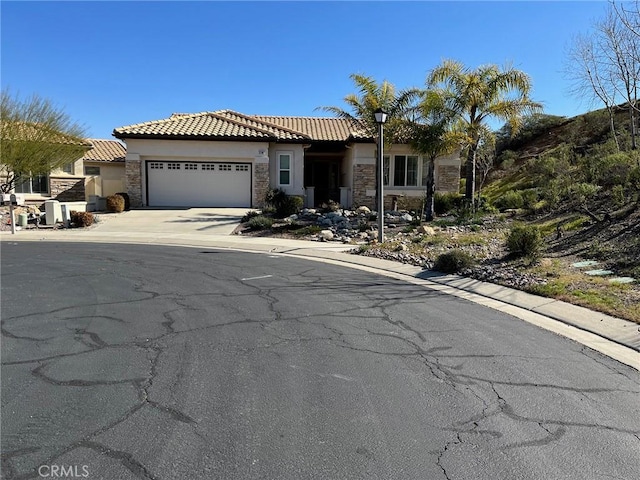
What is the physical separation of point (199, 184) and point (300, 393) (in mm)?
24220


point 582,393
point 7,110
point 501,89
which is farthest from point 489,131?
point 7,110

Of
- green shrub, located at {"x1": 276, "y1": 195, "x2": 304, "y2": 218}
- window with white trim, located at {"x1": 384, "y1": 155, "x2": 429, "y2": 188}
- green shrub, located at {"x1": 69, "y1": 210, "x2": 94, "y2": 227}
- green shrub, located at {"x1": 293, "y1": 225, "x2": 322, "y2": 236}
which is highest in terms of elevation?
window with white trim, located at {"x1": 384, "y1": 155, "x2": 429, "y2": 188}

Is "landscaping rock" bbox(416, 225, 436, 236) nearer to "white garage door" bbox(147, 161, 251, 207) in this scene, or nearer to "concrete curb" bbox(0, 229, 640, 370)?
"concrete curb" bbox(0, 229, 640, 370)

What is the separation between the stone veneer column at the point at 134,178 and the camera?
26.4 meters

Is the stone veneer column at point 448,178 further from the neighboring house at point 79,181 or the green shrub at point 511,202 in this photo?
the neighboring house at point 79,181

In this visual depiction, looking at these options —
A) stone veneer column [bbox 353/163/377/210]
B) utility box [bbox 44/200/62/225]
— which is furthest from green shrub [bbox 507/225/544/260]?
utility box [bbox 44/200/62/225]

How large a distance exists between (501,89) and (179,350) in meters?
19.6

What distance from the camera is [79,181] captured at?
102ft

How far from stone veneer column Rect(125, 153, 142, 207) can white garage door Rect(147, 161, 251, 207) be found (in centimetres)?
62

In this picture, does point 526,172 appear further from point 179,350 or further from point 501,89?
point 179,350

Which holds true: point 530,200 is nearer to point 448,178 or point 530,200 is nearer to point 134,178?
point 448,178

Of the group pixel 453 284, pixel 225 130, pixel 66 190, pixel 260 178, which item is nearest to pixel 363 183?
pixel 260 178

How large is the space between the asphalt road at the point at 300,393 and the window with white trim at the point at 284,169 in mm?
20074

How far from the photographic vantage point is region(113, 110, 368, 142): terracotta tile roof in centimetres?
2617
